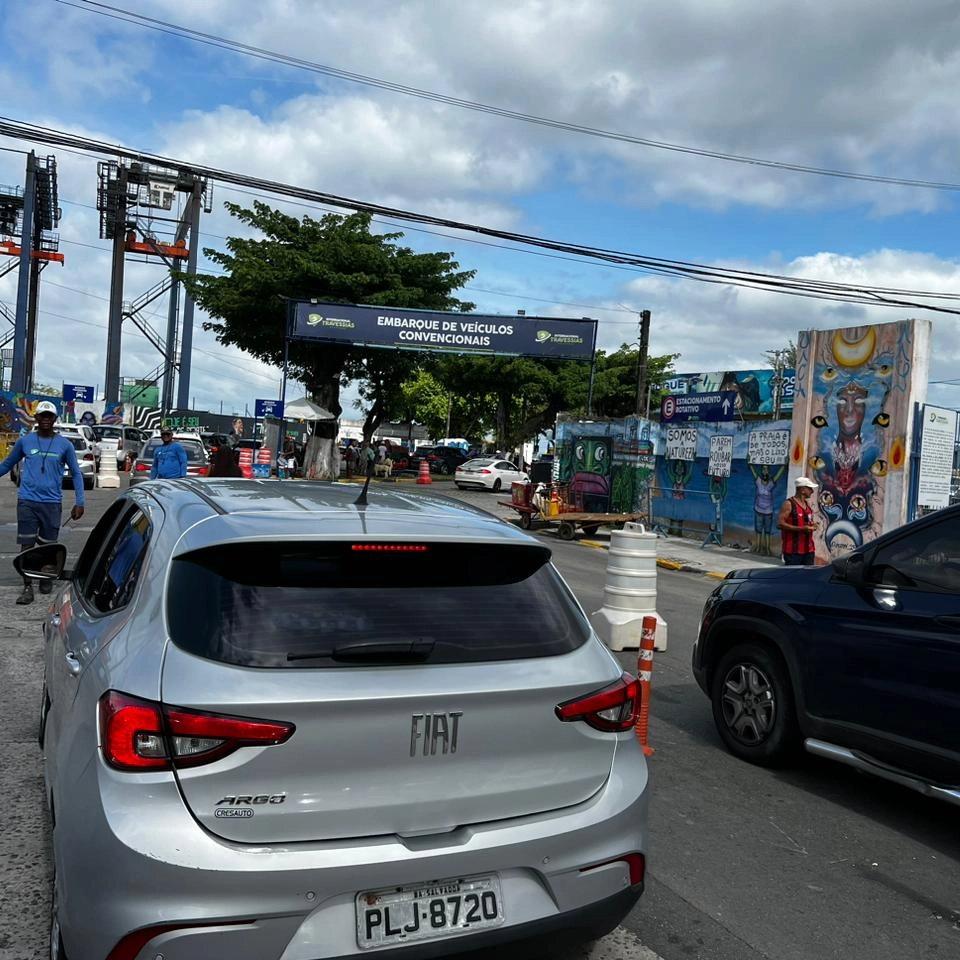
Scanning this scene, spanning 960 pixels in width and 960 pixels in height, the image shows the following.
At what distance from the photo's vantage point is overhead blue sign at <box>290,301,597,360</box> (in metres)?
28.5

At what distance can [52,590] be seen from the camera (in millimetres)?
9508

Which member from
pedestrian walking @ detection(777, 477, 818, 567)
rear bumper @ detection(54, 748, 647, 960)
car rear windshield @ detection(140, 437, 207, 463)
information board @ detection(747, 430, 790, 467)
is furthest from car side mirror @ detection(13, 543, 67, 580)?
car rear windshield @ detection(140, 437, 207, 463)

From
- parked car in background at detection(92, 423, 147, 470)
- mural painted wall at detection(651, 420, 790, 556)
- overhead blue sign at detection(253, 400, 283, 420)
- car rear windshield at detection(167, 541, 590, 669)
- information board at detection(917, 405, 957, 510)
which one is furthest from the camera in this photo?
parked car in background at detection(92, 423, 147, 470)

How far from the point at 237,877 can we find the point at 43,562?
277 cm

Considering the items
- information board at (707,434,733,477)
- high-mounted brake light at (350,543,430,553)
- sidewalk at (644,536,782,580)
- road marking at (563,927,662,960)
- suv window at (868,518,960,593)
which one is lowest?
sidewalk at (644,536,782,580)

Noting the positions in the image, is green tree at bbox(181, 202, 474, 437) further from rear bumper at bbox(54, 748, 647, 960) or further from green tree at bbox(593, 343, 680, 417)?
rear bumper at bbox(54, 748, 647, 960)

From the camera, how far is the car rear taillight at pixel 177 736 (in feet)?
7.60

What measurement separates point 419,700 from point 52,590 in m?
8.25

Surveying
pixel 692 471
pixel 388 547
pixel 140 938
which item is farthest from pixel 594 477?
pixel 140 938

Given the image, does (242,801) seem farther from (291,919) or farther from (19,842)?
(19,842)

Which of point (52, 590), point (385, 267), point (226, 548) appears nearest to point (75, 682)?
point (226, 548)

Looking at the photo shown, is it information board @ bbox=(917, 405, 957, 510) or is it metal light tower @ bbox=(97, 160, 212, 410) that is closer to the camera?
information board @ bbox=(917, 405, 957, 510)

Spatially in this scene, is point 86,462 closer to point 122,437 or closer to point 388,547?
point 122,437

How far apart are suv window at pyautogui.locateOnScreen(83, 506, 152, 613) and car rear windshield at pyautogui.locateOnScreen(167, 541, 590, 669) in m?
0.47
